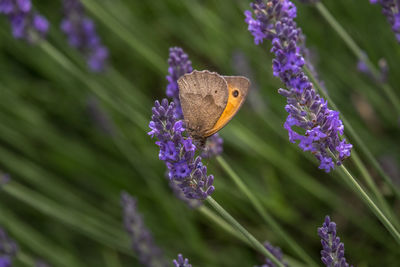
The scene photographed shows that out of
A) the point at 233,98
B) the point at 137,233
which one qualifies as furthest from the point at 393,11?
the point at 137,233

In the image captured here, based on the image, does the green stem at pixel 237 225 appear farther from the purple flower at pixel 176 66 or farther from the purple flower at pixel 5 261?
the purple flower at pixel 5 261

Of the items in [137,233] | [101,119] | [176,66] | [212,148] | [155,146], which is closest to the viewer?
[176,66]

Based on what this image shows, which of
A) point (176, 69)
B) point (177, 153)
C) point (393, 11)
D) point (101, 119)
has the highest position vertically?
point (101, 119)

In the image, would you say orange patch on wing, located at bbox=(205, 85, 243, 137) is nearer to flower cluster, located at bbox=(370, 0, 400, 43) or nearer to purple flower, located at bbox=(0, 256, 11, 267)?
flower cluster, located at bbox=(370, 0, 400, 43)

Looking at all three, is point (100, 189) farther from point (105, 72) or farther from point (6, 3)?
point (6, 3)

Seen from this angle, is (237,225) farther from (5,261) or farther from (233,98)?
(5,261)

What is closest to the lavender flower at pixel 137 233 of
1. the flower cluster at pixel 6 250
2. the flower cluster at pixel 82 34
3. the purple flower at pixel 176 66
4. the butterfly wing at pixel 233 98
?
the flower cluster at pixel 6 250

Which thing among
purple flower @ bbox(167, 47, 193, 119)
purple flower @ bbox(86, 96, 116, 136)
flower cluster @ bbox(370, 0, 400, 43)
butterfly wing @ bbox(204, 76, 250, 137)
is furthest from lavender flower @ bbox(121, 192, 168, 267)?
flower cluster @ bbox(370, 0, 400, 43)

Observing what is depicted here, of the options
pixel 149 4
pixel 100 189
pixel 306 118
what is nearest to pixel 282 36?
pixel 306 118
